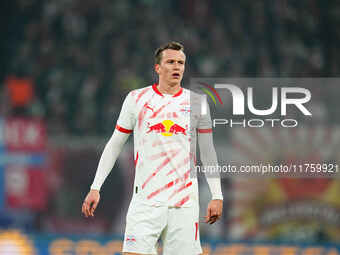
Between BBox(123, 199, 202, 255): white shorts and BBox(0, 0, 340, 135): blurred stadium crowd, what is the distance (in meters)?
4.74

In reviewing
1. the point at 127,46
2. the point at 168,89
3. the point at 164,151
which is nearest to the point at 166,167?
the point at 164,151

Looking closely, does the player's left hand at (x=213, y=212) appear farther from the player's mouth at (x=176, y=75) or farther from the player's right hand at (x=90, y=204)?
the player's mouth at (x=176, y=75)

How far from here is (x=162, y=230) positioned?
416 cm

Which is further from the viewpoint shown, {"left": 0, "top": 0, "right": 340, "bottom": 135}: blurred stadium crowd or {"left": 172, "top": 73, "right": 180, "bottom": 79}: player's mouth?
{"left": 0, "top": 0, "right": 340, "bottom": 135}: blurred stadium crowd

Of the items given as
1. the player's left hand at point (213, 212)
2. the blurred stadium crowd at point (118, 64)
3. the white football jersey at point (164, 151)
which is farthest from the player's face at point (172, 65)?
the blurred stadium crowd at point (118, 64)

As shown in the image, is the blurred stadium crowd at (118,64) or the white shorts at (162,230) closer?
the white shorts at (162,230)

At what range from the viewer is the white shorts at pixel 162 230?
4086 mm

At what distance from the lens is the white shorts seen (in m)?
4.09

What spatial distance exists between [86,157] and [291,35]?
13.5ft

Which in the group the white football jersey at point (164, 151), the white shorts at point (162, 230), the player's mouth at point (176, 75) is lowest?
the white shorts at point (162, 230)

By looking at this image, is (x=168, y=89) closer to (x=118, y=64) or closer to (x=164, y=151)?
(x=164, y=151)

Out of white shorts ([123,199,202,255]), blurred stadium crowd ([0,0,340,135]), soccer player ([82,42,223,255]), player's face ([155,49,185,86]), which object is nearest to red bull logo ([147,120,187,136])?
soccer player ([82,42,223,255])

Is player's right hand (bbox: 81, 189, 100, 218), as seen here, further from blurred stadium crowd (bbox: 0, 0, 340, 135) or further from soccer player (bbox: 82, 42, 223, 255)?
blurred stadium crowd (bbox: 0, 0, 340, 135)

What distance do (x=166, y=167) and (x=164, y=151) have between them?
0.33ft
